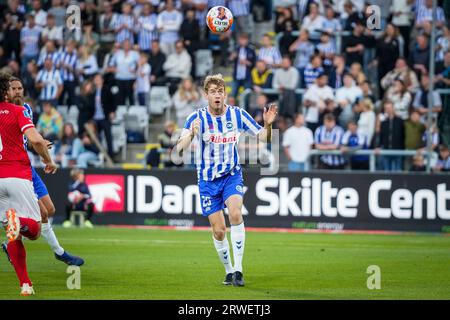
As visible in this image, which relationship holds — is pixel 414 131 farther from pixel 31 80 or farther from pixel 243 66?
pixel 31 80

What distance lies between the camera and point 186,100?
26953 mm

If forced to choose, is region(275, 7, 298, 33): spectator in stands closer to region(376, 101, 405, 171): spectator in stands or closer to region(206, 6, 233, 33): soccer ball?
region(376, 101, 405, 171): spectator in stands

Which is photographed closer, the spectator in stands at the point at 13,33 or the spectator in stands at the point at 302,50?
the spectator in stands at the point at 302,50

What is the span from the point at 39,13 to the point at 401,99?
38.9 feet

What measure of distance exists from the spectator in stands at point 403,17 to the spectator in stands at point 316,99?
2885 mm

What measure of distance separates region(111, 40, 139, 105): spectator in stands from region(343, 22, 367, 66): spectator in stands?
609cm

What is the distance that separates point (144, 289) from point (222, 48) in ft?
55.3

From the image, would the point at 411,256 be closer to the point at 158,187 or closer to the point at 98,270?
the point at 98,270

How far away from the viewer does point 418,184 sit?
74.5 ft

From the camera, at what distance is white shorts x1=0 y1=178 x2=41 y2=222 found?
11.4m

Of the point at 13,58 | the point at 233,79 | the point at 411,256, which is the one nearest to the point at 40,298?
the point at 411,256

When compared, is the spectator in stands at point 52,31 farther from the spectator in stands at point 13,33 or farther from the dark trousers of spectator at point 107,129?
the dark trousers of spectator at point 107,129

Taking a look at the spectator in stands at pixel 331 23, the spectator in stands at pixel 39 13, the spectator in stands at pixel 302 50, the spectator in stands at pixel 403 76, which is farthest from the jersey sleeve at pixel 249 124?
the spectator in stands at pixel 39 13

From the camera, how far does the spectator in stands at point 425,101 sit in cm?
2494
